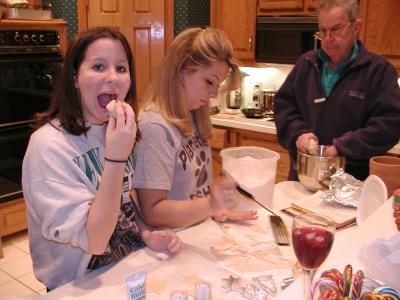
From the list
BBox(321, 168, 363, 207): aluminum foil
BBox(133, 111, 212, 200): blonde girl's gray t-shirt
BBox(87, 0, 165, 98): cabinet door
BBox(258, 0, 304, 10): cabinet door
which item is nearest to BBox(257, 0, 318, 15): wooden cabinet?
BBox(258, 0, 304, 10): cabinet door

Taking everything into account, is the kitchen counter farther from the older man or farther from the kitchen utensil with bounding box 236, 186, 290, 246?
the kitchen utensil with bounding box 236, 186, 290, 246

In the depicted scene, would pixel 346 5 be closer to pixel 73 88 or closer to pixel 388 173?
pixel 388 173

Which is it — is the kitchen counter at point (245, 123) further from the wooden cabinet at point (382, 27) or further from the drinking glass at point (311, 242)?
the drinking glass at point (311, 242)

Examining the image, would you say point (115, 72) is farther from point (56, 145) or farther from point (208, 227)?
point (208, 227)

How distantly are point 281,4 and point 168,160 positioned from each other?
215 cm

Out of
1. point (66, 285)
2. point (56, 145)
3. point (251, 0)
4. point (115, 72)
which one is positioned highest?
point (251, 0)

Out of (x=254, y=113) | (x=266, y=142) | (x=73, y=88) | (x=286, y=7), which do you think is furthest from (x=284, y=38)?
(x=73, y=88)

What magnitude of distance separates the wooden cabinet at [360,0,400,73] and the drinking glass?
2116 millimetres

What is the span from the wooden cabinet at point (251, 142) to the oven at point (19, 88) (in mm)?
1289

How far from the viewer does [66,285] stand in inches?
41.6

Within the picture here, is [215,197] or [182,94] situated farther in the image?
[182,94]

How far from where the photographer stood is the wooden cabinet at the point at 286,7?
2.97m

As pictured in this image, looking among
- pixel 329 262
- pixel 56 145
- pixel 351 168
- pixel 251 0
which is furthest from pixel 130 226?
pixel 251 0

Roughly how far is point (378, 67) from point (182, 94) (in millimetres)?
1085
